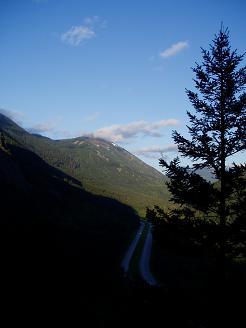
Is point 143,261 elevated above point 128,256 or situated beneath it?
elevated above

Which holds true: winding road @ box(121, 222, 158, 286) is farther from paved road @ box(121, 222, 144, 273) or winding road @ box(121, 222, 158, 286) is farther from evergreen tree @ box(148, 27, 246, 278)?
evergreen tree @ box(148, 27, 246, 278)

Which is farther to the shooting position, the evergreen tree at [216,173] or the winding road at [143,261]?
the winding road at [143,261]

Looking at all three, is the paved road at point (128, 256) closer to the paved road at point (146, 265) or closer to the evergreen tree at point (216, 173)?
the paved road at point (146, 265)

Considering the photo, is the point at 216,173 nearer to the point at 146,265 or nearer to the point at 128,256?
the point at 146,265

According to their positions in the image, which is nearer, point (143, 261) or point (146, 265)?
point (146, 265)

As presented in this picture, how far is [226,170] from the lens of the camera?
1591cm

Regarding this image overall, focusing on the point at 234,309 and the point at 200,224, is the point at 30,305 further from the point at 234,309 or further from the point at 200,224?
the point at 200,224

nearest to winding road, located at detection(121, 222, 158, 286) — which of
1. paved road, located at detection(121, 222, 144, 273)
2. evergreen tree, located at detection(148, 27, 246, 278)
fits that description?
paved road, located at detection(121, 222, 144, 273)

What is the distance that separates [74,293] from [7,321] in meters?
4.10

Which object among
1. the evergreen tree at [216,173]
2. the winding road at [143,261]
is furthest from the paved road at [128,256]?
the evergreen tree at [216,173]

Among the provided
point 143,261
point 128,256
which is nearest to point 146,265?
point 143,261

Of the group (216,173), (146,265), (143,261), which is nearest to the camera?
(216,173)

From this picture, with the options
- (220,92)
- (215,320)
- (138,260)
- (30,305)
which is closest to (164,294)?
(215,320)

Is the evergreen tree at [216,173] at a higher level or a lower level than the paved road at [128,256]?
higher
